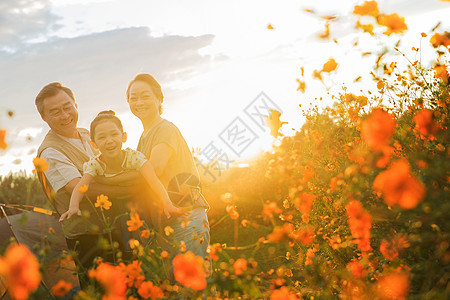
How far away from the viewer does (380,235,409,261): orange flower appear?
1.80m

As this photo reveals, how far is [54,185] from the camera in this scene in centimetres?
297

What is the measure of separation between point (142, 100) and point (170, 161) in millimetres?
500

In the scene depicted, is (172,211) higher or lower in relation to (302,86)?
lower

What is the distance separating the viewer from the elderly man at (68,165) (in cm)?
284

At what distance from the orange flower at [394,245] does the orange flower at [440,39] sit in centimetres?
131

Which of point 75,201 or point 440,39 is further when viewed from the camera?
point 75,201

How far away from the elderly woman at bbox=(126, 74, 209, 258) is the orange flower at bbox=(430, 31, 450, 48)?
178 cm

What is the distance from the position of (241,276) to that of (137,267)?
68 centimetres

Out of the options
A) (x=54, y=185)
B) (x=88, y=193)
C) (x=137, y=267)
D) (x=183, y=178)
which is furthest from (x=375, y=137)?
(x=54, y=185)

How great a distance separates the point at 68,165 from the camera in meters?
3.02

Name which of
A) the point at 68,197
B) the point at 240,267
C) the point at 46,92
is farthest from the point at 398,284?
the point at 46,92

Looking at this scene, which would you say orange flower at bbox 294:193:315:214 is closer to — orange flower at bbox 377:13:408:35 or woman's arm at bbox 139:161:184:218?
woman's arm at bbox 139:161:184:218

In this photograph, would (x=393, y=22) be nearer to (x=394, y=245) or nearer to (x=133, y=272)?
(x=394, y=245)

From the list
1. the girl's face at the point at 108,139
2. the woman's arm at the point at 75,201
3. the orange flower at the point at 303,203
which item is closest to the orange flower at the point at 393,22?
the orange flower at the point at 303,203
